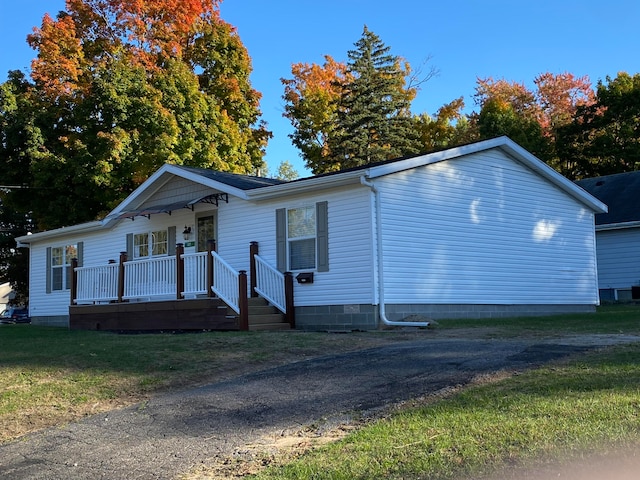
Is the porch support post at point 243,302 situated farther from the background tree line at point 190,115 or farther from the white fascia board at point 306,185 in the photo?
the background tree line at point 190,115

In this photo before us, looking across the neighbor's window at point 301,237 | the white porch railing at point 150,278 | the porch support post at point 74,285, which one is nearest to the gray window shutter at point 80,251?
the porch support post at point 74,285

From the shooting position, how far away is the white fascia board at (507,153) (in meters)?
13.6

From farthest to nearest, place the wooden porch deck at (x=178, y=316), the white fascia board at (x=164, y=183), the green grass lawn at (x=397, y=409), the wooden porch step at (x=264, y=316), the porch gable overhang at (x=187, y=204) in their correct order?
the porch gable overhang at (x=187, y=204)
the white fascia board at (x=164, y=183)
the wooden porch deck at (x=178, y=316)
the wooden porch step at (x=264, y=316)
the green grass lawn at (x=397, y=409)

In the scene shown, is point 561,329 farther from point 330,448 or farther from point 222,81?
point 222,81

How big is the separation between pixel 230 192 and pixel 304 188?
7.88 ft

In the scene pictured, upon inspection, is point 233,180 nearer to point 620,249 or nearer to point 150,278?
point 150,278

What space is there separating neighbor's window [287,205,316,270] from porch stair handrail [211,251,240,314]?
1524 millimetres

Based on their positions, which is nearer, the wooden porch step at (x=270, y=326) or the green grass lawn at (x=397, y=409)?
the green grass lawn at (x=397, y=409)

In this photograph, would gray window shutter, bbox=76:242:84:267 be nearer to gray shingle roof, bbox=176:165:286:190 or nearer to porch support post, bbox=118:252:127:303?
porch support post, bbox=118:252:127:303

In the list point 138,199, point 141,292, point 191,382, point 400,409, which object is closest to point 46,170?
point 138,199

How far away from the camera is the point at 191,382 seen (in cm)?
805

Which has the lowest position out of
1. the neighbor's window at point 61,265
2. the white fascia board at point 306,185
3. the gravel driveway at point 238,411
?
the gravel driveway at point 238,411

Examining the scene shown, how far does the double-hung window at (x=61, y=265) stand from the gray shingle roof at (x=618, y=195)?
720 inches

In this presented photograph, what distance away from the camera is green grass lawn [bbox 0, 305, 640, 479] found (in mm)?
4484
